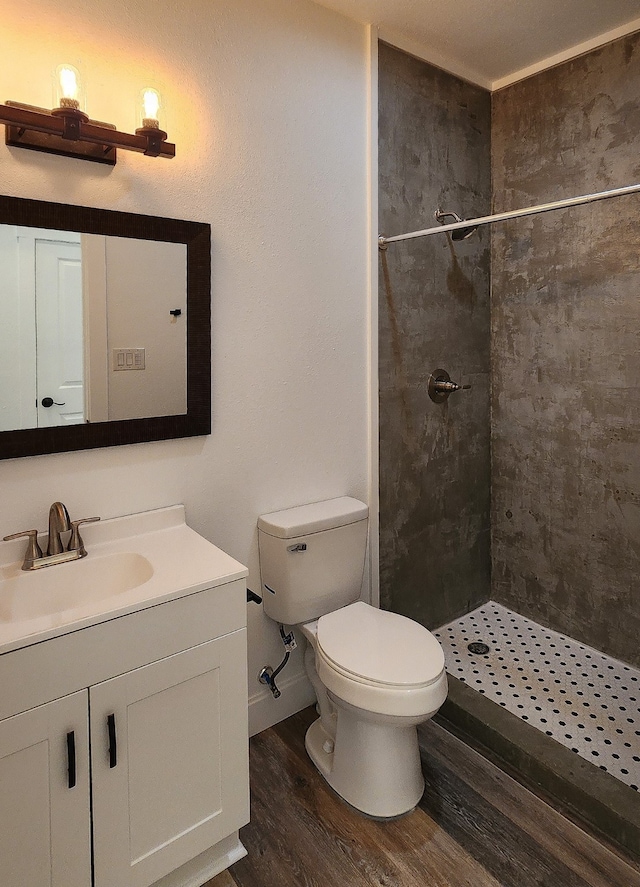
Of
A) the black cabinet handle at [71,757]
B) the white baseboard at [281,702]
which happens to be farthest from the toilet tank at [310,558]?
the black cabinet handle at [71,757]

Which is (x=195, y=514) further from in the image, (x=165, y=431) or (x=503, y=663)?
(x=503, y=663)

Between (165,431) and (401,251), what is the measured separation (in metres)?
1.22

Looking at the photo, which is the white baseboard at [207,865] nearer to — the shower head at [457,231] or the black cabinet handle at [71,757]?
the black cabinet handle at [71,757]

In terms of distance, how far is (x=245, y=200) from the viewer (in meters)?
1.86

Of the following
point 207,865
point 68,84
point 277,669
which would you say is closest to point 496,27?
point 68,84

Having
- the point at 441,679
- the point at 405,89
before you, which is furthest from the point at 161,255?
the point at 441,679

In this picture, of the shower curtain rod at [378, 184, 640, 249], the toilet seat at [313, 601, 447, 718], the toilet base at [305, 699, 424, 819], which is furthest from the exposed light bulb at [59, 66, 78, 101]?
the toilet base at [305, 699, 424, 819]

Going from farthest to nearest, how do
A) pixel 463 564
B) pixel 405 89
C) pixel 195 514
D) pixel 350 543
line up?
pixel 463 564 → pixel 405 89 → pixel 350 543 → pixel 195 514

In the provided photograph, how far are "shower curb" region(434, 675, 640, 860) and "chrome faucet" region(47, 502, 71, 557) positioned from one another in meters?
1.49

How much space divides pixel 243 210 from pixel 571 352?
1514 millimetres

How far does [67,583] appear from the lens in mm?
1514

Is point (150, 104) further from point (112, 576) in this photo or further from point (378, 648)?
point (378, 648)

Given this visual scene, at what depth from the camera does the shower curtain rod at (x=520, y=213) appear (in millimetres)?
1627

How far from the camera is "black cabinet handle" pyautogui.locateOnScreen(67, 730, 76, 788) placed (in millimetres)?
1228
